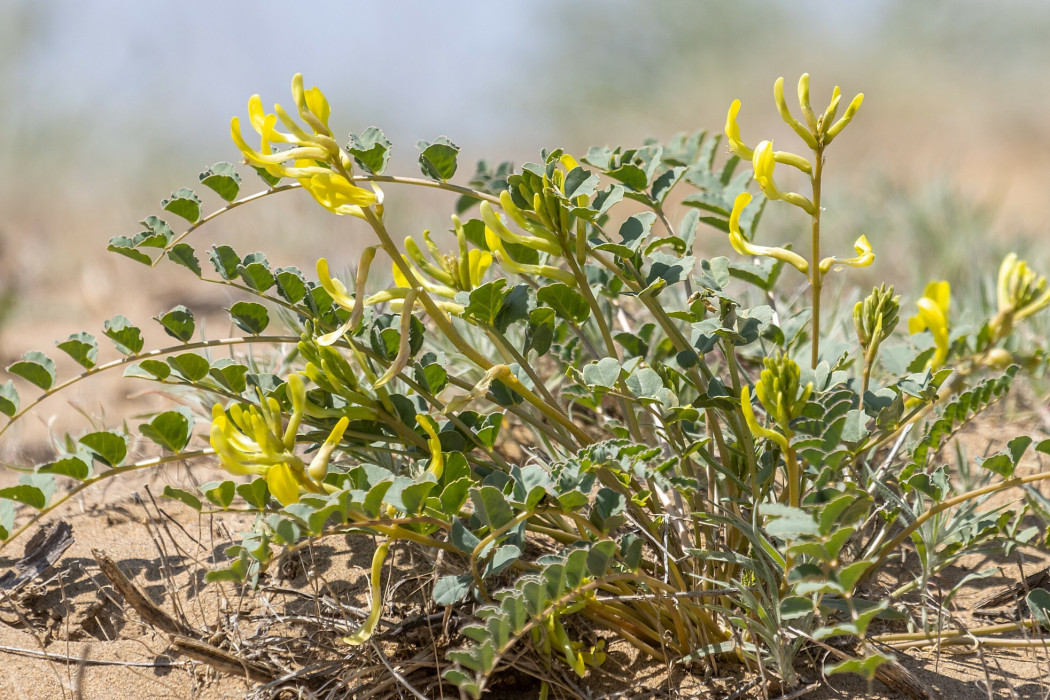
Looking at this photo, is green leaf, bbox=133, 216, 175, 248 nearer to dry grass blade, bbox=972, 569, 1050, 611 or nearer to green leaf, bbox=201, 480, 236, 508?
green leaf, bbox=201, 480, 236, 508

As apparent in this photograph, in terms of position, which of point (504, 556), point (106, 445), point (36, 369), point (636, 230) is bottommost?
point (504, 556)

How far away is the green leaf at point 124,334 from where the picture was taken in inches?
52.6

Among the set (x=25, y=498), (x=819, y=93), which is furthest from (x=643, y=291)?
(x=819, y=93)

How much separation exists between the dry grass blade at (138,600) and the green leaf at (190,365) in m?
0.28

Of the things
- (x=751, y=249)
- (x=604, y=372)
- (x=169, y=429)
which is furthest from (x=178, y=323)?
(x=751, y=249)

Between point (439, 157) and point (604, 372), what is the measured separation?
1.30 ft

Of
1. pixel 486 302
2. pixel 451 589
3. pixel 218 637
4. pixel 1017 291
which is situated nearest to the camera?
pixel 1017 291

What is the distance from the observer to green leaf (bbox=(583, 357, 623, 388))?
120 centimetres

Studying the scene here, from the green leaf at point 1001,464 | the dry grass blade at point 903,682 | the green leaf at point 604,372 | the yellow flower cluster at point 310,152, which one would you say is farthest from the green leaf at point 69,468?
the green leaf at point 1001,464

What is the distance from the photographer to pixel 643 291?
1.20 metres

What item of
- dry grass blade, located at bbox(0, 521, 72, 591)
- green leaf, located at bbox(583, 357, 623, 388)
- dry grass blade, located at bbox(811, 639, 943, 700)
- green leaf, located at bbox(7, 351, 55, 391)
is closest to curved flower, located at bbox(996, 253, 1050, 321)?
green leaf, located at bbox(583, 357, 623, 388)

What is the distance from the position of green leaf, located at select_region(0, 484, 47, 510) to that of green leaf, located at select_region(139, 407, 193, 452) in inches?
6.0

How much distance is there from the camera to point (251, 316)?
54.0 inches

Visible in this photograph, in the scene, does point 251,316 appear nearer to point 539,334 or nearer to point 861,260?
point 539,334
